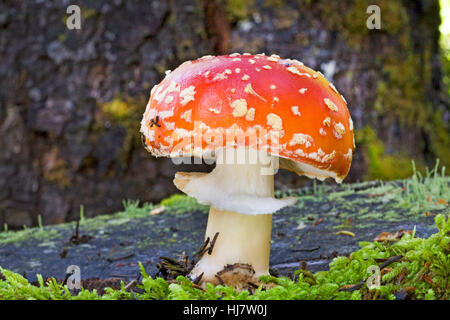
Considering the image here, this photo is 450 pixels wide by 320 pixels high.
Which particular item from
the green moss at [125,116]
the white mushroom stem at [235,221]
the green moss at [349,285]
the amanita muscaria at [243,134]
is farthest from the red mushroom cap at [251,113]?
the green moss at [125,116]

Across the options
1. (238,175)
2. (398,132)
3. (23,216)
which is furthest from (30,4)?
(398,132)

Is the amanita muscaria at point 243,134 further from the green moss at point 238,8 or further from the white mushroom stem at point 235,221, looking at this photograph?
the green moss at point 238,8

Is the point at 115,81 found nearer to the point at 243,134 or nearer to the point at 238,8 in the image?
the point at 238,8

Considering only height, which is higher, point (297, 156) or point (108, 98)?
point (108, 98)

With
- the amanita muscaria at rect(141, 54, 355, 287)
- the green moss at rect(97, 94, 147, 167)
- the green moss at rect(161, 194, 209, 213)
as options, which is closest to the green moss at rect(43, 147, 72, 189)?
the green moss at rect(97, 94, 147, 167)
